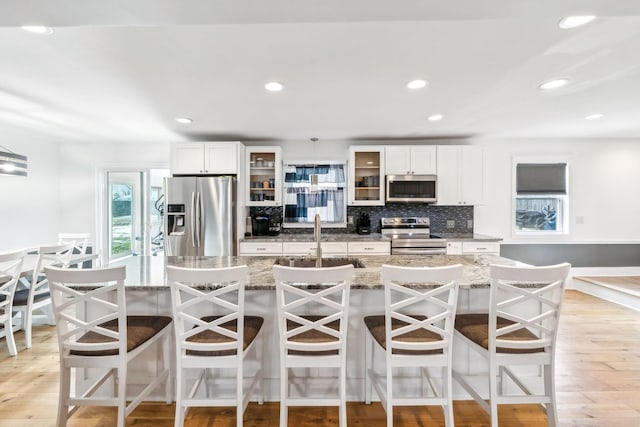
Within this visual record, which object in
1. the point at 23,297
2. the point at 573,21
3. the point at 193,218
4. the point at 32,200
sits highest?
the point at 573,21

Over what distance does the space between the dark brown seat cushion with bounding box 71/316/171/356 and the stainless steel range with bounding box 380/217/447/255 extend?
300 cm

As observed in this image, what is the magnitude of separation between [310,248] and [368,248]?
0.78 m

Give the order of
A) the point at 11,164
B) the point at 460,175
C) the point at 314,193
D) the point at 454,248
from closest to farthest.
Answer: the point at 11,164 < the point at 454,248 < the point at 460,175 < the point at 314,193

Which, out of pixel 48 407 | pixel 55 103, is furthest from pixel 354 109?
pixel 48 407

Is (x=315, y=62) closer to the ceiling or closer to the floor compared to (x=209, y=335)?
closer to the ceiling

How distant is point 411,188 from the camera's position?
14.6ft

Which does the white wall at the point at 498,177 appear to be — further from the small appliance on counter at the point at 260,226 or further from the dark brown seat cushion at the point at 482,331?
the dark brown seat cushion at the point at 482,331

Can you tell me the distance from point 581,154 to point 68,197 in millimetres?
7928

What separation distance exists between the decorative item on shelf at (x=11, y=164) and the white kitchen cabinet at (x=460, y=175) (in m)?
4.98

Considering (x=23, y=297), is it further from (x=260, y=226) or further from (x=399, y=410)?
(x=399, y=410)

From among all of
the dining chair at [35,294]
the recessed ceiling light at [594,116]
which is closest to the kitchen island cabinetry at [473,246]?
the recessed ceiling light at [594,116]

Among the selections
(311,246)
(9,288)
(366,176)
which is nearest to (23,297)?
(9,288)

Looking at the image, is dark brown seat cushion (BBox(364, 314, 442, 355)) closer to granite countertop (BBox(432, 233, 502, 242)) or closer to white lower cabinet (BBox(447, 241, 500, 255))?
white lower cabinet (BBox(447, 241, 500, 255))

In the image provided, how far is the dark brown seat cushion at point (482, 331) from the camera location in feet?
5.50
